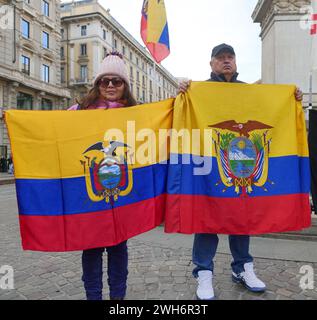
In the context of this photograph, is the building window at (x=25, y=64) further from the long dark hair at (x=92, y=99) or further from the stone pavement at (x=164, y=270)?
the long dark hair at (x=92, y=99)

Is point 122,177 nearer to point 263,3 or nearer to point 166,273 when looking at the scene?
point 166,273

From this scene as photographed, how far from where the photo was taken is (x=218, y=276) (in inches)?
133

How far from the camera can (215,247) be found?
2.92 metres

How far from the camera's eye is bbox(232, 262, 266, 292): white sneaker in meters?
2.97

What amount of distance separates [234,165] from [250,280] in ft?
3.52

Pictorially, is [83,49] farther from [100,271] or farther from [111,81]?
[100,271]

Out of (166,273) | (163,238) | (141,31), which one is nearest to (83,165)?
(166,273)

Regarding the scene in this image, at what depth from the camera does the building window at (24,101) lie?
3108 centimetres

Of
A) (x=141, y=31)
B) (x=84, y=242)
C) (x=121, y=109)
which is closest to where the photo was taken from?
(x=84, y=242)

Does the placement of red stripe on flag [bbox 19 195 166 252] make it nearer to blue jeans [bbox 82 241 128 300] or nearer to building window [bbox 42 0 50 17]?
blue jeans [bbox 82 241 128 300]

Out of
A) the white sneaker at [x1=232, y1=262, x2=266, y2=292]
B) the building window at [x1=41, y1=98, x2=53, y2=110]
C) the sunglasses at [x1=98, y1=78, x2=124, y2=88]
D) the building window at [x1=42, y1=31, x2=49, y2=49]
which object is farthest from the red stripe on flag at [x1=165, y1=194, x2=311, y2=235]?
the building window at [x1=42, y1=31, x2=49, y2=49]

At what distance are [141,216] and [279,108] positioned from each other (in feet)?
5.10

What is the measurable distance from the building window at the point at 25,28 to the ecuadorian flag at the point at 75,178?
32.6m

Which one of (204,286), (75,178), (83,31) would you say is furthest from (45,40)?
(204,286)
